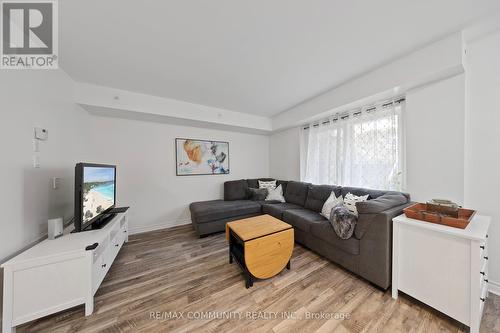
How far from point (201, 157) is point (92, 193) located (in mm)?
2053

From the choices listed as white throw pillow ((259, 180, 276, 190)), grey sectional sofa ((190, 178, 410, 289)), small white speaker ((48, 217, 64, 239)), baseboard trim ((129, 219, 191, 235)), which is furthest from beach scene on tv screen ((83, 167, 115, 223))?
white throw pillow ((259, 180, 276, 190))

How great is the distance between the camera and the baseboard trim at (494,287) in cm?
153

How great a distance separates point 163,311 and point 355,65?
131 inches

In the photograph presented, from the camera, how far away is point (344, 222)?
1852 mm

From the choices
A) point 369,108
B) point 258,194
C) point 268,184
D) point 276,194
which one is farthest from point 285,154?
point 369,108

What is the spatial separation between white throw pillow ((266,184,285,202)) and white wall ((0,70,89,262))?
3165 mm

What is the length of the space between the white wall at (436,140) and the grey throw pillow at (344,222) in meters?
0.94

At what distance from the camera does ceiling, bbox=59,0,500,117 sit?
127cm

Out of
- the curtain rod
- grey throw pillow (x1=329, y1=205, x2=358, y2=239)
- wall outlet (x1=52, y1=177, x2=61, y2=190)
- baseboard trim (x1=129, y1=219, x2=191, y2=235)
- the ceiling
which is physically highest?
the ceiling

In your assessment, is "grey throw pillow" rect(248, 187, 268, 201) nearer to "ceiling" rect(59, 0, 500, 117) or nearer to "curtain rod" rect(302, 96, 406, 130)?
"curtain rod" rect(302, 96, 406, 130)

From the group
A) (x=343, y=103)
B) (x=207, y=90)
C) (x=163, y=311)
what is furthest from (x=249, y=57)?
(x=163, y=311)

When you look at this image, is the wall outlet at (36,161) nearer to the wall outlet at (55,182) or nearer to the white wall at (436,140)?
the wall outlet at (55,182)

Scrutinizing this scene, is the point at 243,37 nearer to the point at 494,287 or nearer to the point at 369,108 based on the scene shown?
the point at 369,108

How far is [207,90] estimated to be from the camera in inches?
104
